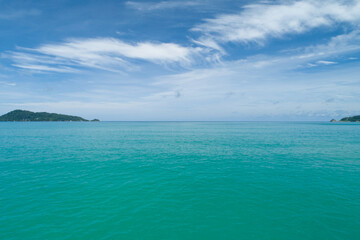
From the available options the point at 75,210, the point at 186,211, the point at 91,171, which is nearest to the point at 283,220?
the point at 186,211

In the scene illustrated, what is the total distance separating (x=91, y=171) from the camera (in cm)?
2819

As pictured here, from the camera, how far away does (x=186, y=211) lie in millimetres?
16547

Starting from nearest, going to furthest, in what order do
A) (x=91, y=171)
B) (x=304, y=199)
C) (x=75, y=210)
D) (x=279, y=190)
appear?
(x=75, y=210) < (x=304, y=199) < (x=279, y=190) < (x=91, y=171)

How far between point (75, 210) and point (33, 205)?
4.80 metres

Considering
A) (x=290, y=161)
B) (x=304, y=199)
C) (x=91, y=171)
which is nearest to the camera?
(x=304, y=199)

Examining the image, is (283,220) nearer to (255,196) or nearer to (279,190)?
(255,196)

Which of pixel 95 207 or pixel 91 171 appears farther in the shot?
pixel 91 171

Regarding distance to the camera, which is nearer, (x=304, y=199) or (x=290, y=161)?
(x=304, y=199)

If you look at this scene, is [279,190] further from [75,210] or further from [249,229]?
[75,210]

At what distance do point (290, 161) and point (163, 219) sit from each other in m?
29.9

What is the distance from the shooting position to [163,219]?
15.4 m

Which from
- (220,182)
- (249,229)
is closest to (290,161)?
(220,182)

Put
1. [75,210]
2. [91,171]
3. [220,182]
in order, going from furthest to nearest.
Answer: [91,171]
[220,182]
[75,210]

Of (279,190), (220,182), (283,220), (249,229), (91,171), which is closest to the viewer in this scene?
(249,229)
